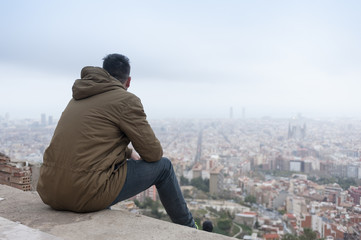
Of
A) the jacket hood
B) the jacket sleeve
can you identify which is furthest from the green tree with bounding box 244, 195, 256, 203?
the jacket hood

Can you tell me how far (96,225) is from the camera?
126 cm

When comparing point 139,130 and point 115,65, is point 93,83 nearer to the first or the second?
point 115,65

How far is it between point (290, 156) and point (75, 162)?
101ft

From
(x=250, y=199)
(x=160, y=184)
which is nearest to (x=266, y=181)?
(x=250, y=199)

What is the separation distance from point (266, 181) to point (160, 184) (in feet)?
77.7

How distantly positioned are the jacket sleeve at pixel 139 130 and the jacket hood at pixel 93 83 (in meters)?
0.12

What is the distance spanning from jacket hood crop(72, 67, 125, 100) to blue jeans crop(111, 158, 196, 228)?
343 mm

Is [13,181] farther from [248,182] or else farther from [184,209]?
[248,182]

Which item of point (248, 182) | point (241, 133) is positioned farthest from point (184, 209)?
point (241, 133)

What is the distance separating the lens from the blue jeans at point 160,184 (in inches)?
54.9

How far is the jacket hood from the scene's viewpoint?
1.32m

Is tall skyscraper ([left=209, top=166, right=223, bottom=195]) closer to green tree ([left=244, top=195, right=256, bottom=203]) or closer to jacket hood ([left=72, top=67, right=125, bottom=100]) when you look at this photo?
green tree ([left=244, top=195, right=256, bottom=203])

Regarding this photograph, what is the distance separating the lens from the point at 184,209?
1.49 meters

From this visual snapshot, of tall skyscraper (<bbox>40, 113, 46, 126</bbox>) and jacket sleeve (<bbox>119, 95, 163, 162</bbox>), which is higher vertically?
jacket sleeve (<bbox>119, 95, 163, 162</bbox>)
